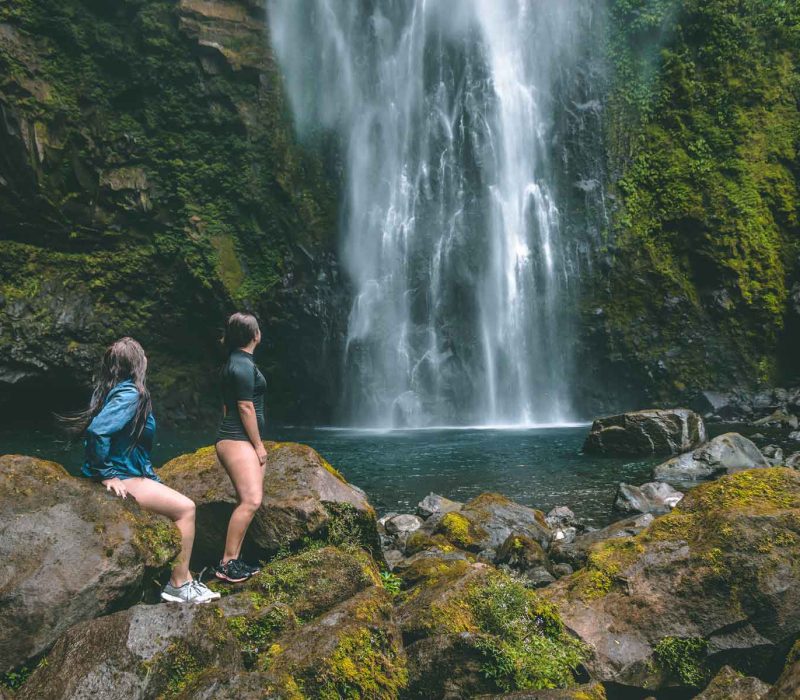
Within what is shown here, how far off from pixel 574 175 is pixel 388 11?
35.5ft

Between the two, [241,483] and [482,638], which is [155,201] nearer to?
[241,483]

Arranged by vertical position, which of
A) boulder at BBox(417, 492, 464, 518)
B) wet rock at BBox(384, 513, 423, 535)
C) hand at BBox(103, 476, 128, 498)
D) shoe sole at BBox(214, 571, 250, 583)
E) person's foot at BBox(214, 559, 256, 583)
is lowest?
wet rock at BBox(384, 513, 423, 535)

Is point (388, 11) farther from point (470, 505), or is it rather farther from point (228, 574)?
point (228, 574)

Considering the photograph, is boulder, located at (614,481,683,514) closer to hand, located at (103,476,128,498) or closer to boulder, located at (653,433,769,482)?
boulder, located at (653,433,769,482)

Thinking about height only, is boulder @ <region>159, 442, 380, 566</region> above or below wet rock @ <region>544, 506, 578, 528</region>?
above

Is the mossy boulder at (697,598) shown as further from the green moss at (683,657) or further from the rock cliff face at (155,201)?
the rock cliff face at (155,201)

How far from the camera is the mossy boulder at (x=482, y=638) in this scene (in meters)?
3.48

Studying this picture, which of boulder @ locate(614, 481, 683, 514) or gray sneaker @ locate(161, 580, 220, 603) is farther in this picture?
boulder @ locate(614, 481, 683, 514)

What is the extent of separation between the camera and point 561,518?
369 inches

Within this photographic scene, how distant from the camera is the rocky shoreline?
3041mm

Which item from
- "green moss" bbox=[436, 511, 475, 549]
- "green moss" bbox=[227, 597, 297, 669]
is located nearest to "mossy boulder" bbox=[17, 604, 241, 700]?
"green moss" bbox=[227, 597, 297, 669]

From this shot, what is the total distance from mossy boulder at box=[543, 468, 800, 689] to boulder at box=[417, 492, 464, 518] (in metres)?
5.02

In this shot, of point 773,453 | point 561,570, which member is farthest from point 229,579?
point 773,453

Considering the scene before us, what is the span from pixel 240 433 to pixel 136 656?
172cm
